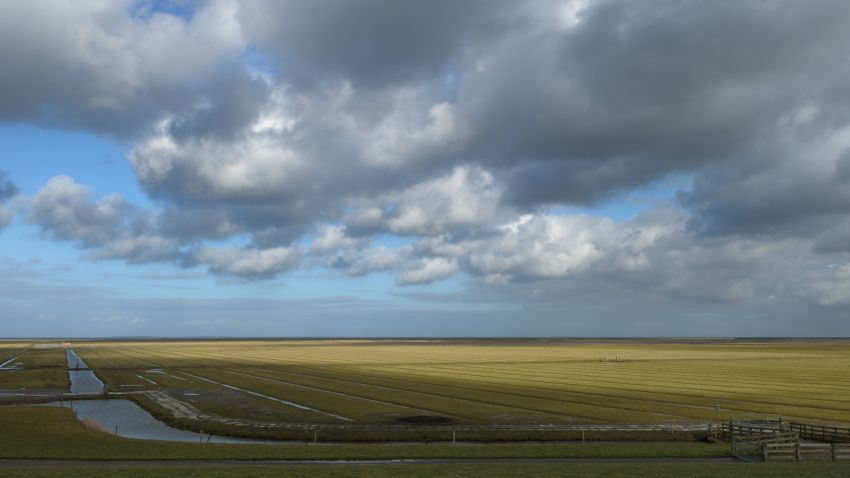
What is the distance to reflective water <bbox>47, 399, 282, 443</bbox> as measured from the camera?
151 ft

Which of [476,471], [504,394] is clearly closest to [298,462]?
[476,471]

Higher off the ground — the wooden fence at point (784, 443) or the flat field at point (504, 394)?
the wooden fence at point (784, 443)

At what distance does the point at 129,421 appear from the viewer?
178ft

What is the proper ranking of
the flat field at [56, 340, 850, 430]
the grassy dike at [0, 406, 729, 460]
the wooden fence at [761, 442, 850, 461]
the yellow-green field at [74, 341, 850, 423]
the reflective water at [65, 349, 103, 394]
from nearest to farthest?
1. the wooden fence at [761, 442, 850, 461]
2. the grassy dike at [0, 406, 729, 460]
3. the flat field at [56, 340, 850, 430]
4. the yellow-green field at [74, 341, 850, 423]
5. the reflective water at [65, 349, 103, 394]

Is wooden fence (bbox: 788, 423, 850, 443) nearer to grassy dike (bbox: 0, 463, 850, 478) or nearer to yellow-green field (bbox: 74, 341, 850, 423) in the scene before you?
yellow-green field (bbox: 74, 341, 850, 423)

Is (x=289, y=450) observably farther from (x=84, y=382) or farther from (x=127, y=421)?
(x=84, y=382)

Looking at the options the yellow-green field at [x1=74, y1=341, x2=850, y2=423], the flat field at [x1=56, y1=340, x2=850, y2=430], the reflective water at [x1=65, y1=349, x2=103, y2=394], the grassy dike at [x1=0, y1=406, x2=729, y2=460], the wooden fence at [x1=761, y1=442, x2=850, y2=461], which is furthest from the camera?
the reflective water at [x1=65, y1=349, x2=103, y2=394]

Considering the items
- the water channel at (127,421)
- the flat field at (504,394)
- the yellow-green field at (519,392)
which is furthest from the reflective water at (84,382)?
the yellow-green field at (519,392)

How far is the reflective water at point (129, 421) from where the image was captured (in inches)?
1813

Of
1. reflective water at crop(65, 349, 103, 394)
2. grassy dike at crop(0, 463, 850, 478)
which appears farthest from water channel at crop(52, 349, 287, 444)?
grassy dike at crop(0, 463, 850, 478)

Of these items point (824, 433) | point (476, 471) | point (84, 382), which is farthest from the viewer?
point (84, 382)

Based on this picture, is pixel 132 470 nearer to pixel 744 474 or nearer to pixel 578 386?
pixel 744 474

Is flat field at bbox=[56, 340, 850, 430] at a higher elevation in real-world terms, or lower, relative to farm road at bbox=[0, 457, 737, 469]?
lower

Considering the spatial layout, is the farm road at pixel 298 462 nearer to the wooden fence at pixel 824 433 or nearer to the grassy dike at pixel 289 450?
the grassy dike at pixel 289 450
